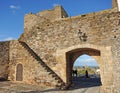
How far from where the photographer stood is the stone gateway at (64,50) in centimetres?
903

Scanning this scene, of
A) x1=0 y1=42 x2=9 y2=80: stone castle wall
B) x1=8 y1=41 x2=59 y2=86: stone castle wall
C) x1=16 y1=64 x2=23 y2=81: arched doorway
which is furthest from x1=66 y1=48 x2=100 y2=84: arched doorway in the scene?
x1=0 y1=42 x2=9 y2=80: stone castle wall

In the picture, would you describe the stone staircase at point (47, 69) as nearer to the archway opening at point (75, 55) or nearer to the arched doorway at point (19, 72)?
the archway opening at point (75, 55)

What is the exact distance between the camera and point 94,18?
32.5 feet

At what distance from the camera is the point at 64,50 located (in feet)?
33.7

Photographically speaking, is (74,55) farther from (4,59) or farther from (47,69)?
(4,59)

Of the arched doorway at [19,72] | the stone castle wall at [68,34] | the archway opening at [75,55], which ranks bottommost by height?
the arched doorway at [19,72]

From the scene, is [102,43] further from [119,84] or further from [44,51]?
[44,51]

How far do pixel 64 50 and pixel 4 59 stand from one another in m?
5.10

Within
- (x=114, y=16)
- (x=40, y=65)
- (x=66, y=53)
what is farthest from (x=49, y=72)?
(x=114, y=16)

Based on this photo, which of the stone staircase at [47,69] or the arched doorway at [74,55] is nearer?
the stone staircase at [47,69]

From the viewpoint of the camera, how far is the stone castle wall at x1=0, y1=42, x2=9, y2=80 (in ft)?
40.4

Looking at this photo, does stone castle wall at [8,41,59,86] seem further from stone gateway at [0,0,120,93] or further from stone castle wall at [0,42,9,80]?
stone castle wall at [0,42,9,80]

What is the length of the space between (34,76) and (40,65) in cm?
82

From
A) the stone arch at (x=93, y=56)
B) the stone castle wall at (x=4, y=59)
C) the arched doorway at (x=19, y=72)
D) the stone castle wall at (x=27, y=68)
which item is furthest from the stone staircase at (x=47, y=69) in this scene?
the stone castle wall at (x=4, y=59)
